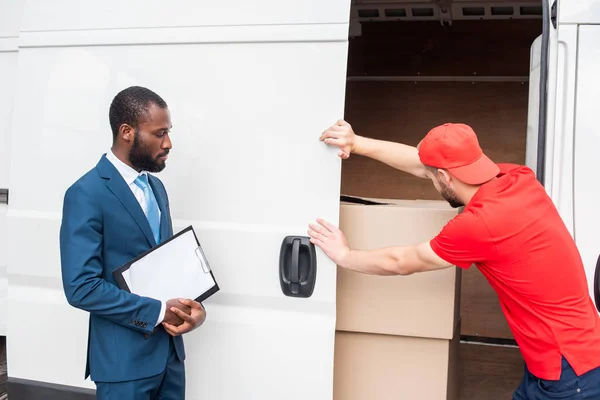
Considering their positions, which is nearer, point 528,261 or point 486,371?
point 528,261

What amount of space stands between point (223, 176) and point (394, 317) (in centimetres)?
71

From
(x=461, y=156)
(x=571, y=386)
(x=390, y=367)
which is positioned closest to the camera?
(x=571, y=386)

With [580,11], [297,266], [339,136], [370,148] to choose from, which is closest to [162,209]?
[297,266]

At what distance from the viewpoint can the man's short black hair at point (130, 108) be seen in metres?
1.65

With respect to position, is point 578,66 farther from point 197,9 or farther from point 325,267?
point 197,9

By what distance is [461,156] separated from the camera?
1.64m

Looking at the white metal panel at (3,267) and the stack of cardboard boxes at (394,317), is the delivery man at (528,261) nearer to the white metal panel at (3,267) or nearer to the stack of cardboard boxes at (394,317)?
the stack of cardboard boxes at (394,317)

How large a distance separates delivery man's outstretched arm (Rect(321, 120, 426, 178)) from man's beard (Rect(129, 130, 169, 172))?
0.49 metres

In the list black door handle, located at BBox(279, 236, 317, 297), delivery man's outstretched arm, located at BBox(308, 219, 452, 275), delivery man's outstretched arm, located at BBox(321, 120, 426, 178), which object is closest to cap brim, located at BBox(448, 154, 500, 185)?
delivery man's outstretched arm, located at BBox(308, 219, 452, 275)

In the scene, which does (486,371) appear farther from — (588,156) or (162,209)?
(162,209)

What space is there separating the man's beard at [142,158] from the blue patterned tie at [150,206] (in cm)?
5

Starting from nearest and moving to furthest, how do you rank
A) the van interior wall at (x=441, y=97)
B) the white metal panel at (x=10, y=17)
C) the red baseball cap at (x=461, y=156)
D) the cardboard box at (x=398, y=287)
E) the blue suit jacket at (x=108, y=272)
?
the blue suit jacket at (x=108, y=272) → the red baseball cap at (x=461, y=156) → the cardboard box at (x=398, y=287) → the white metal panel at (x=10, y=17) → the van interior wall at (x=441, y=97)

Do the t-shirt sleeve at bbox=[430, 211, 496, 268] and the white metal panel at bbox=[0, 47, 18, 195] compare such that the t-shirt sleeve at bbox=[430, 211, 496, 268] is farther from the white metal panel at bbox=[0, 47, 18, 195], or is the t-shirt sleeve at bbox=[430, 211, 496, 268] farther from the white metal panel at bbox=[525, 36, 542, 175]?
the white metal panel at bbox=[0, 47, 18, 195]

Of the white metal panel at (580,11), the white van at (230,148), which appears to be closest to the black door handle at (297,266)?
the white van at (230,148)
